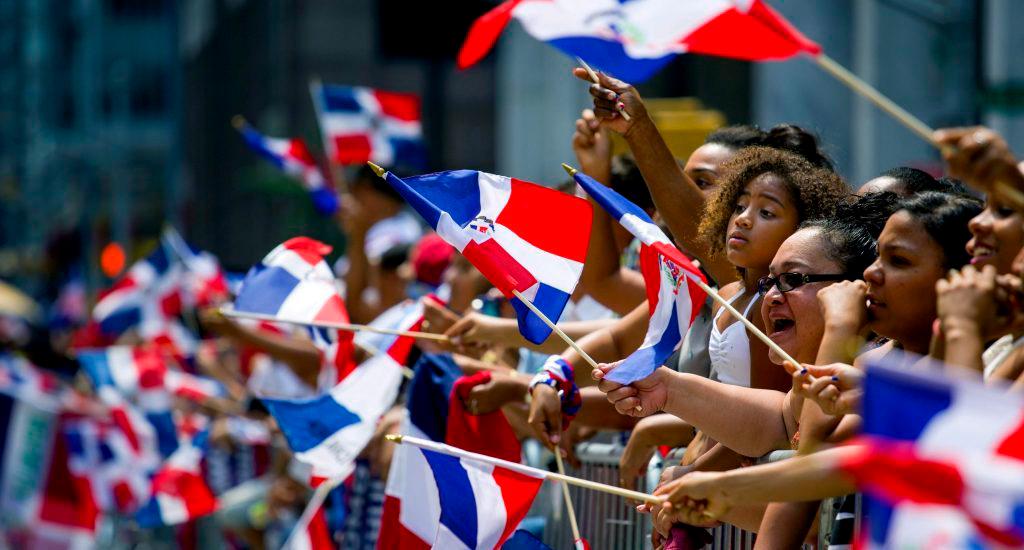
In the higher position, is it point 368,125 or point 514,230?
point 514,230

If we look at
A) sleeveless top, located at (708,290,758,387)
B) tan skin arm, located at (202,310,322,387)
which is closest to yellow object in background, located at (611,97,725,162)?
tan skin arm, located at (202,310,322,387)

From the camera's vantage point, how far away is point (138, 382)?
1111 centimetres

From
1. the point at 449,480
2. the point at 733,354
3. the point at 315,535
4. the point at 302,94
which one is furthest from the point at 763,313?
the point at 302,94

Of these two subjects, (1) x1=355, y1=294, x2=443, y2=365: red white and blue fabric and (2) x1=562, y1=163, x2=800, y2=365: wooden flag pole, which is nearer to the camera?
(2) x1=562, y1=163, x2=800, y2=365: wooden flag pole

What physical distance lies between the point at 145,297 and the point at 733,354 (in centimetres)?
786

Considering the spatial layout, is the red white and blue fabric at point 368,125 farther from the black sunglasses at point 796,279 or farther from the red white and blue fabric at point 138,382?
the black sunglasses at point 796,279

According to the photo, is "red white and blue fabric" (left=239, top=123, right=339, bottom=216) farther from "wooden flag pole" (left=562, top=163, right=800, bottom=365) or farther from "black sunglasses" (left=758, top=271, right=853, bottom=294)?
"black sunglasses" (left=758, top=271, right=853, bottom=294)

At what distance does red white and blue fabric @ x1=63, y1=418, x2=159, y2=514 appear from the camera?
12.1 meters

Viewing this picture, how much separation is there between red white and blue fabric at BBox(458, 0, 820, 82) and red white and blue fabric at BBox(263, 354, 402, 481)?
1.62 m

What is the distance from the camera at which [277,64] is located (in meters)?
27.7

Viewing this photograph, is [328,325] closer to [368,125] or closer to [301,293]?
[301,293]

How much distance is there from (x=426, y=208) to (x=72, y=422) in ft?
26.9

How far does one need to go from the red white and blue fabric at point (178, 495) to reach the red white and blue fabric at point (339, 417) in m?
3.61

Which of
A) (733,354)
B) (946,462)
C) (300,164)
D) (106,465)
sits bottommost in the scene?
(106,465)
